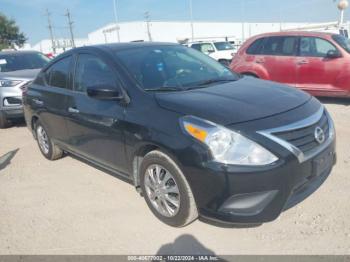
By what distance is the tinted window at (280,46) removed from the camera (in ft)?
25.0

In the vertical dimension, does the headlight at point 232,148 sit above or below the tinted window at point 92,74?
below

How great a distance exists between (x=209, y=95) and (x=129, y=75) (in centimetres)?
82

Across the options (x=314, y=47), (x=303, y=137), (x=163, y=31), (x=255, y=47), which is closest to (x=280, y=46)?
(x=255, y=47)

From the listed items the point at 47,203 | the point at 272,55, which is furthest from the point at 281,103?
the point at 272,55

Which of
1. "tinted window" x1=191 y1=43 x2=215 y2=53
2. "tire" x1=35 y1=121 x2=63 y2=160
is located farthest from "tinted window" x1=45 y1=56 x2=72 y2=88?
"tinted window" x1=191 y1=43 x2=215 y2=53

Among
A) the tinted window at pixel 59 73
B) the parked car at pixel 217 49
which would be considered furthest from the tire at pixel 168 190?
the parked car at pixel 217 49

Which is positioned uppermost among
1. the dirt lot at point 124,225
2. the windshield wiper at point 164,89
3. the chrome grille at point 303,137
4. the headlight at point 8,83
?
the windshield wiper at point 164,89

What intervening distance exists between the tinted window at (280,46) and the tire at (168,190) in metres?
5.64

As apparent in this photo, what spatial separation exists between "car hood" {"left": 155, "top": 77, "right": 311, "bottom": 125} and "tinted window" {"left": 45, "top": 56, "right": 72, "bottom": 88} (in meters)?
1.71

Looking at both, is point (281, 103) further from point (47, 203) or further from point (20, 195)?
point (20, 195)

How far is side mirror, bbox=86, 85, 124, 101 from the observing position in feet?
10.5

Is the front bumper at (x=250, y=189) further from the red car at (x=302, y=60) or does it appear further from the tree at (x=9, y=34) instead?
the tree at (x=9, y=34)

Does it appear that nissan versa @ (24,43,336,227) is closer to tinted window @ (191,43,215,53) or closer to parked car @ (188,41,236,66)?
parked car @ (188,41,236,66)

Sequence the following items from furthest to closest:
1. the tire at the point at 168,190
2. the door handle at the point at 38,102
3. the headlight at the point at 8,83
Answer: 1. the headlight at the point at 8,83
2. the door handle at the point at 38,102
3. the tire at the point at 168,190
